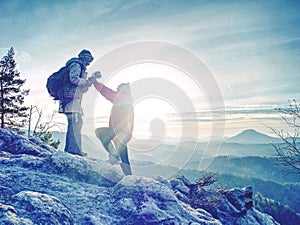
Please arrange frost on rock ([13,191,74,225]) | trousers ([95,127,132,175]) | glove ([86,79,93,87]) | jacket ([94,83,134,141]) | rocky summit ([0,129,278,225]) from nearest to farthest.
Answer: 1. frost on rock ([13,191,74,225])
2. rocky summit ([0,129,278,225])
3. jacket ([94,83,134,141])
4. trousers ([95,127,132,175])
5. glove ([86,79,93,87])

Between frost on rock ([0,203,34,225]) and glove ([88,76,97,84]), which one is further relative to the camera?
glove ([88,76,97,84])

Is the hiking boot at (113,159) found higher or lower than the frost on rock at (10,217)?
higher

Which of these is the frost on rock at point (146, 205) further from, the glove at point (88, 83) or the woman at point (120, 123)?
the glove at point (88, 83)

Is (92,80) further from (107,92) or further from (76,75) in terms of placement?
(107,92)

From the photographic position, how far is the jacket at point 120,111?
24.6 feet

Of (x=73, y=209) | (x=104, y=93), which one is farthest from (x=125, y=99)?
(x=73, y=209)

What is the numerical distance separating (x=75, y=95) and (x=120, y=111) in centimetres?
200

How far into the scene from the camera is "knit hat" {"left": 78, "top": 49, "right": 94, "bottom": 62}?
8.66 m

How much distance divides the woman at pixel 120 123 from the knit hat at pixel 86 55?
1441mm

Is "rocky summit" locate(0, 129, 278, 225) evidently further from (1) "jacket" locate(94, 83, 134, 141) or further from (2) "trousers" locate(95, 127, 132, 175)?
(1) "jacket" locate(94, 83, 134, 141)

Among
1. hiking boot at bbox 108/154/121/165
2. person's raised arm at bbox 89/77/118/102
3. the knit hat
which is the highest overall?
the knit hat

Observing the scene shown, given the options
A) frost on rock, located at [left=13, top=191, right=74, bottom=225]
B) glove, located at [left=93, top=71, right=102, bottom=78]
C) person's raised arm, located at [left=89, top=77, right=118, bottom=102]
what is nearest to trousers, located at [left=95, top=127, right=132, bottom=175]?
person's raised arm, located at [left=89, top=77, right=118, bottom=102]

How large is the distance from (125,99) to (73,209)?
11.3ft

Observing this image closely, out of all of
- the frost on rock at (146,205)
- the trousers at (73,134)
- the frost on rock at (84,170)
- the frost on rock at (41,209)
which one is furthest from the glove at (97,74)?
the frost on rock at (41,209)
